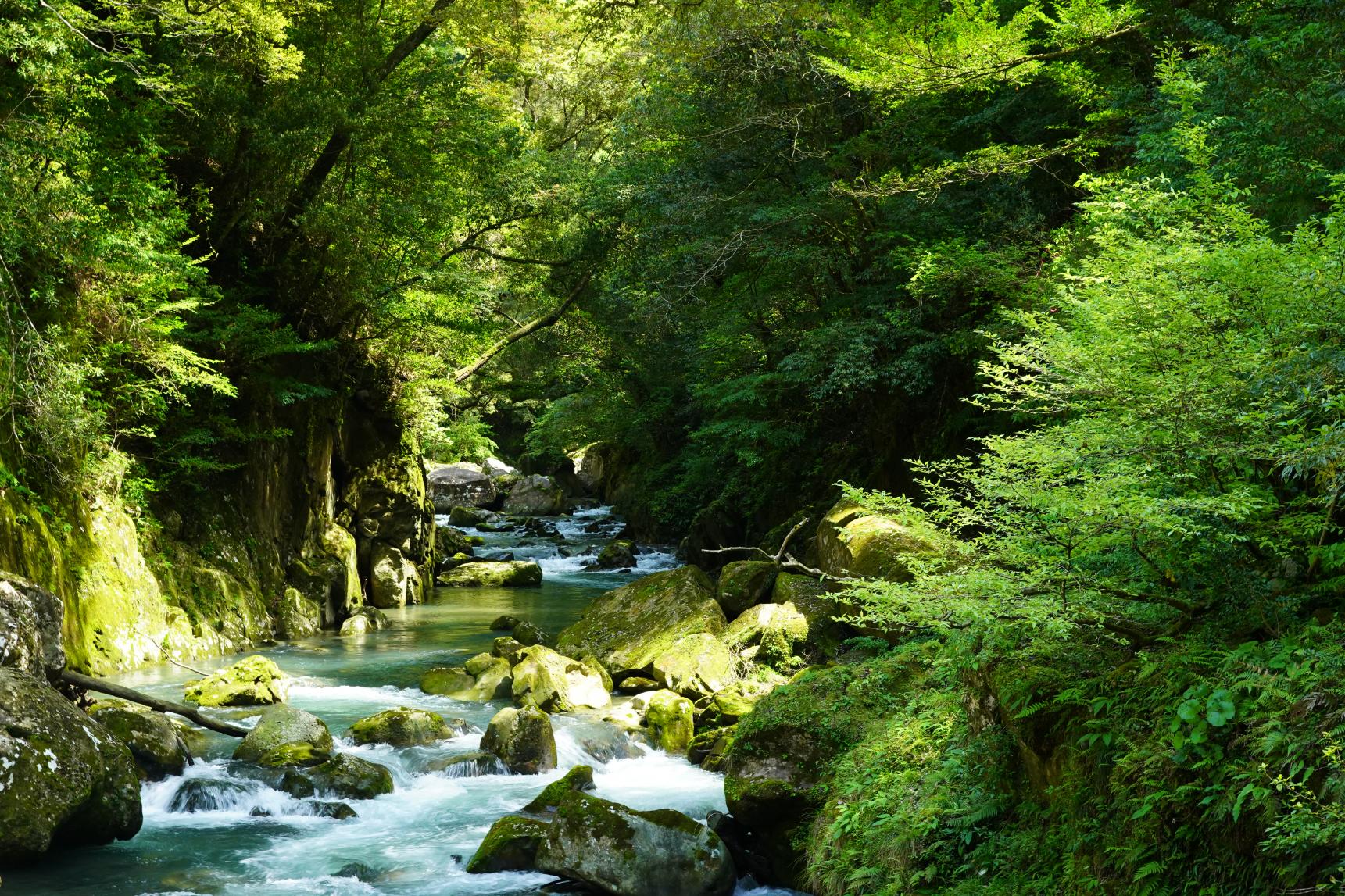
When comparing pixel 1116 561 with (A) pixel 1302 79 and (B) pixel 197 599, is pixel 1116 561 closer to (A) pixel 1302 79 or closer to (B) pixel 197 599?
(A) pixel 1302 79

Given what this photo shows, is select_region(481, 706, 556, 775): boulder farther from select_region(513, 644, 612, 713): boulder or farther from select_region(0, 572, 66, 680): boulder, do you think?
select_region(0, 572, 66, 680): boulder

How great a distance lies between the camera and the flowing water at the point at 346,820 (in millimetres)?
6566

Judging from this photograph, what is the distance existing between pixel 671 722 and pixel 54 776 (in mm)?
5592

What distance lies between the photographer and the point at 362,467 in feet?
60.8

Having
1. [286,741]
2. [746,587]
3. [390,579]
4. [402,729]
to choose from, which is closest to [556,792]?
[402,729]

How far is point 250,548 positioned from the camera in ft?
47.8

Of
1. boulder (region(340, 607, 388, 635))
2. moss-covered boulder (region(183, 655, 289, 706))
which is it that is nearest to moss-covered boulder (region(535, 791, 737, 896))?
moss-covered boulder (region(183, 655, 289, 706))

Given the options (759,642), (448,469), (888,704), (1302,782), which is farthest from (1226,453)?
(448,469)

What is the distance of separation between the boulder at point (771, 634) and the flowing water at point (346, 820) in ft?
6.86

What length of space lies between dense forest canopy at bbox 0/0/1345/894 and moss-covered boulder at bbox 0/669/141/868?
4032 millimetres

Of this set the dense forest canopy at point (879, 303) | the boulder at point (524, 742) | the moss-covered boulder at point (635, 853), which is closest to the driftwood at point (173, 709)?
the boulder at point (524, 742)

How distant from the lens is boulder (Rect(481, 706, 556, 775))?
9.02 metres

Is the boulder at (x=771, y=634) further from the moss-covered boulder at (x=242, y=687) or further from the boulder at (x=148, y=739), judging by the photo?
the boulder at (x=148, y=739)

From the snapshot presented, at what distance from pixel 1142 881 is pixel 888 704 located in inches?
142
